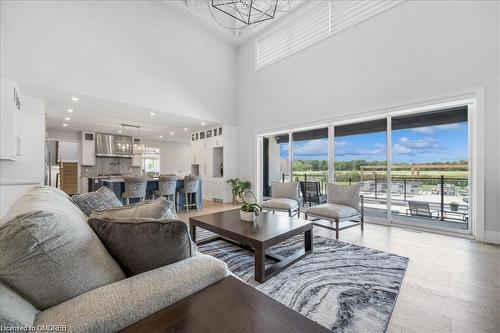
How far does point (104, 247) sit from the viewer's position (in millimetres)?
920

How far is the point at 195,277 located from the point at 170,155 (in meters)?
11.5

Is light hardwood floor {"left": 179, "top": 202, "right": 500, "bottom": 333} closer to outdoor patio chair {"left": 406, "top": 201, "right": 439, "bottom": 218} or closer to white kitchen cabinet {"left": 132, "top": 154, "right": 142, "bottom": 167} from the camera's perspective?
outdoor patio chair {"left": 406, "top": 201, "right": 439, "bottom": 218}

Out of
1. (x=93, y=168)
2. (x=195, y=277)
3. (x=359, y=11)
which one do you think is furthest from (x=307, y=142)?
(x=93, y=168)

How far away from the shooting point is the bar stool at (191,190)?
5.14 m

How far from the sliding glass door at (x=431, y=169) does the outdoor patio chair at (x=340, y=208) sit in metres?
1.08

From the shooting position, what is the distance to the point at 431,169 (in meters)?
3.87

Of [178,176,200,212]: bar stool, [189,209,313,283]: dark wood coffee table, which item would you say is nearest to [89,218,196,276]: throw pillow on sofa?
[189,209,313,283]: dark wood coffee table

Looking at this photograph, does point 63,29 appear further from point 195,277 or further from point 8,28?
point 195,277

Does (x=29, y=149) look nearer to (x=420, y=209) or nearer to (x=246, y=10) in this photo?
(x=246, y=10)

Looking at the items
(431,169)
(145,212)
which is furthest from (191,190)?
(431,169)

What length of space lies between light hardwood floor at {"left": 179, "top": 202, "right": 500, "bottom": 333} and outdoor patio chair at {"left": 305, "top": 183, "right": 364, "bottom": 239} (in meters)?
0.29

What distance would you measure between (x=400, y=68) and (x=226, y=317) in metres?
4.81

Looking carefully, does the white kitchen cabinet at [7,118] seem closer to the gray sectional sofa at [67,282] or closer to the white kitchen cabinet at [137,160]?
the gray sectional sofa at [67,282]

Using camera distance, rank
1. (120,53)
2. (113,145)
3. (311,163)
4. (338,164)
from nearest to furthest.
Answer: (120,53) < (338,164) < (311,163) < (113,145)
